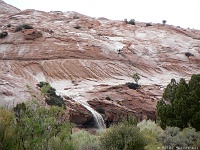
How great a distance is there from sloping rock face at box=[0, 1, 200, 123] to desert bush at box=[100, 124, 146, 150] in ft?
49.9

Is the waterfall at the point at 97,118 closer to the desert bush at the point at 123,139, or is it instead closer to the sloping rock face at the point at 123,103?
the sloping rock face at the point at 123,103

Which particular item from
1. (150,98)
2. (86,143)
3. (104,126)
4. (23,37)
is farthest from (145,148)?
(23,37)

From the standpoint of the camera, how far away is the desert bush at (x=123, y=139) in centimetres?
1689

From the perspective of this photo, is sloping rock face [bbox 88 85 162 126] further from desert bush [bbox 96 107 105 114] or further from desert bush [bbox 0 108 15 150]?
desert bush [bbox 0 108 15 150]

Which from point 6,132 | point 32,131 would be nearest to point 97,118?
point 32,131

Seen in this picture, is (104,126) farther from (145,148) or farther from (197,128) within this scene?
(145,148)

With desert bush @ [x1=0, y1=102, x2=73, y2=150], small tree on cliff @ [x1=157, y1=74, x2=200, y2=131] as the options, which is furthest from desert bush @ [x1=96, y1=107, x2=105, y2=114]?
desert bush @ [x1=0, y1=102, x2=73, y2=150]

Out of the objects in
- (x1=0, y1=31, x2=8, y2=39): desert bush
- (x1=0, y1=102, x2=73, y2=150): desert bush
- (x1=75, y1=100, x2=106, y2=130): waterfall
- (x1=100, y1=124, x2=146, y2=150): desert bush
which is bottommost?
(x1=75, y1=100, x2=106, y2=130): waterfall

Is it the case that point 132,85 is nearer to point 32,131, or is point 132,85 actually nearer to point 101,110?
point 101,110

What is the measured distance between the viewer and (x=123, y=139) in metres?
17.4

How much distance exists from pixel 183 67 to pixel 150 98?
16.3 meters

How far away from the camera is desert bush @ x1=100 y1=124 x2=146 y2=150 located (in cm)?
1689

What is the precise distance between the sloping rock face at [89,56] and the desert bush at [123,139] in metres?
15.2

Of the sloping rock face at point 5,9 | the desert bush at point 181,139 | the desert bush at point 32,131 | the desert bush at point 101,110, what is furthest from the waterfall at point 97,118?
the sloping rock face at point 5,9
